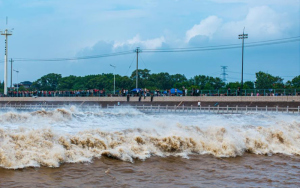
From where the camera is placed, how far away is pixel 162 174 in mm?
10211

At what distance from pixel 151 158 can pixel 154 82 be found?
10651 cm

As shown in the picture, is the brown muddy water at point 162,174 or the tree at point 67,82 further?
the tree at point 67,82

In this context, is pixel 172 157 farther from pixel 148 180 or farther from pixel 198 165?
pixel 148 180

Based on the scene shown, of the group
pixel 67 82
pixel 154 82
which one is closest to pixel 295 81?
pixel 154 82

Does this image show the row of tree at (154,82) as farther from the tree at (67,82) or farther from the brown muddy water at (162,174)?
the brown muddy water at (162,174)

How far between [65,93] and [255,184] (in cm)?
6088

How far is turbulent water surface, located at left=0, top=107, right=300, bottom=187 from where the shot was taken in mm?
9516

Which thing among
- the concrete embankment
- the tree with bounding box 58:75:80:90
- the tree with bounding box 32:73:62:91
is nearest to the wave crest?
the concrete embankment

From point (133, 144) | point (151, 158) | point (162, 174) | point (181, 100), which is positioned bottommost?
point (162, 174)

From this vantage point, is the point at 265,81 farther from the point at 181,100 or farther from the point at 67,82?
the point at 67,82

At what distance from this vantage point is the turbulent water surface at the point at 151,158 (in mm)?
9516

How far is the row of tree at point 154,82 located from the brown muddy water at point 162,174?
270ft

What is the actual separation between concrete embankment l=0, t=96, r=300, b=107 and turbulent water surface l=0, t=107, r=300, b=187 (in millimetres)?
30746

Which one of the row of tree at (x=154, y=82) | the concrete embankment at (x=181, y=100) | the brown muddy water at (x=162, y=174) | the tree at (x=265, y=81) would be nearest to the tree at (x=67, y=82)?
the row of tree at (x=154, y=82)
